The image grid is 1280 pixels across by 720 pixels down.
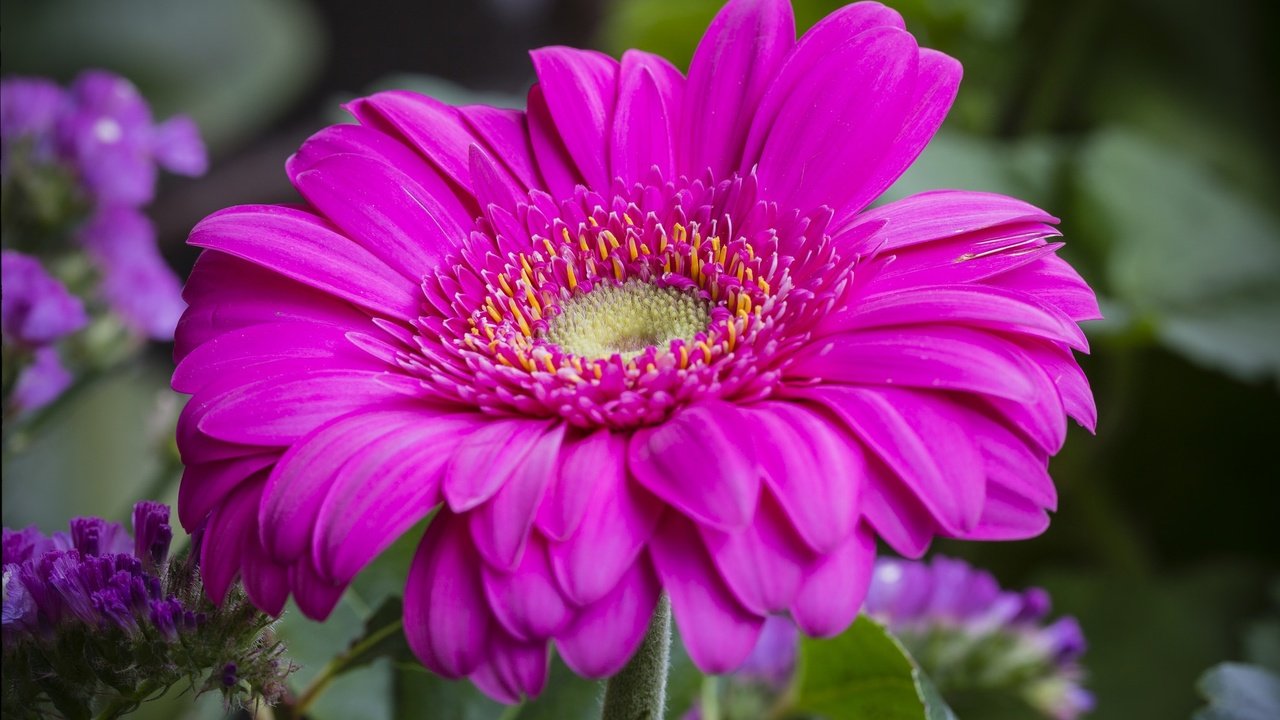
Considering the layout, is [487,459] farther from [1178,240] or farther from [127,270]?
[1178,240]

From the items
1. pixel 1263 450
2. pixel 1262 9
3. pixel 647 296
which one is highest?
pixel 647 296

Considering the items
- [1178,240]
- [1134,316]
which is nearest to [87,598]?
[1134,316]

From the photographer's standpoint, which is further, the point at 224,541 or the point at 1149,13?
the point at 1149,13

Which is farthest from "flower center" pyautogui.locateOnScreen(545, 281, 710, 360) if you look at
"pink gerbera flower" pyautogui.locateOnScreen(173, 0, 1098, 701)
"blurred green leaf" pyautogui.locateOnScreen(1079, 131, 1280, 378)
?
"blurred green leaf" pyautogui.locateOnScreen(1079, 131, 1280, 378)

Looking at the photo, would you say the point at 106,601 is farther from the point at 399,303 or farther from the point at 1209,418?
Answer: the point at 1209,418

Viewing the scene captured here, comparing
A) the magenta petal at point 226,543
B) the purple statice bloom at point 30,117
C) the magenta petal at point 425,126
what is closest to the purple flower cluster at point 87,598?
the magenta petal at point 226,543

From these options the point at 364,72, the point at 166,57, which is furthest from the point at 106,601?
the point at 364,72

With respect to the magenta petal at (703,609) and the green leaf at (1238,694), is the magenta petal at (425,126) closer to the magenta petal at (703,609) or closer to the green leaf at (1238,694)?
the magenta petal at (703,609)

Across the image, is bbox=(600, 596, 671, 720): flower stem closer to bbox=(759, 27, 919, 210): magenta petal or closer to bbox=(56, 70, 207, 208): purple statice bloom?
bbox=(759, 27, 919, 210): magenta petal
